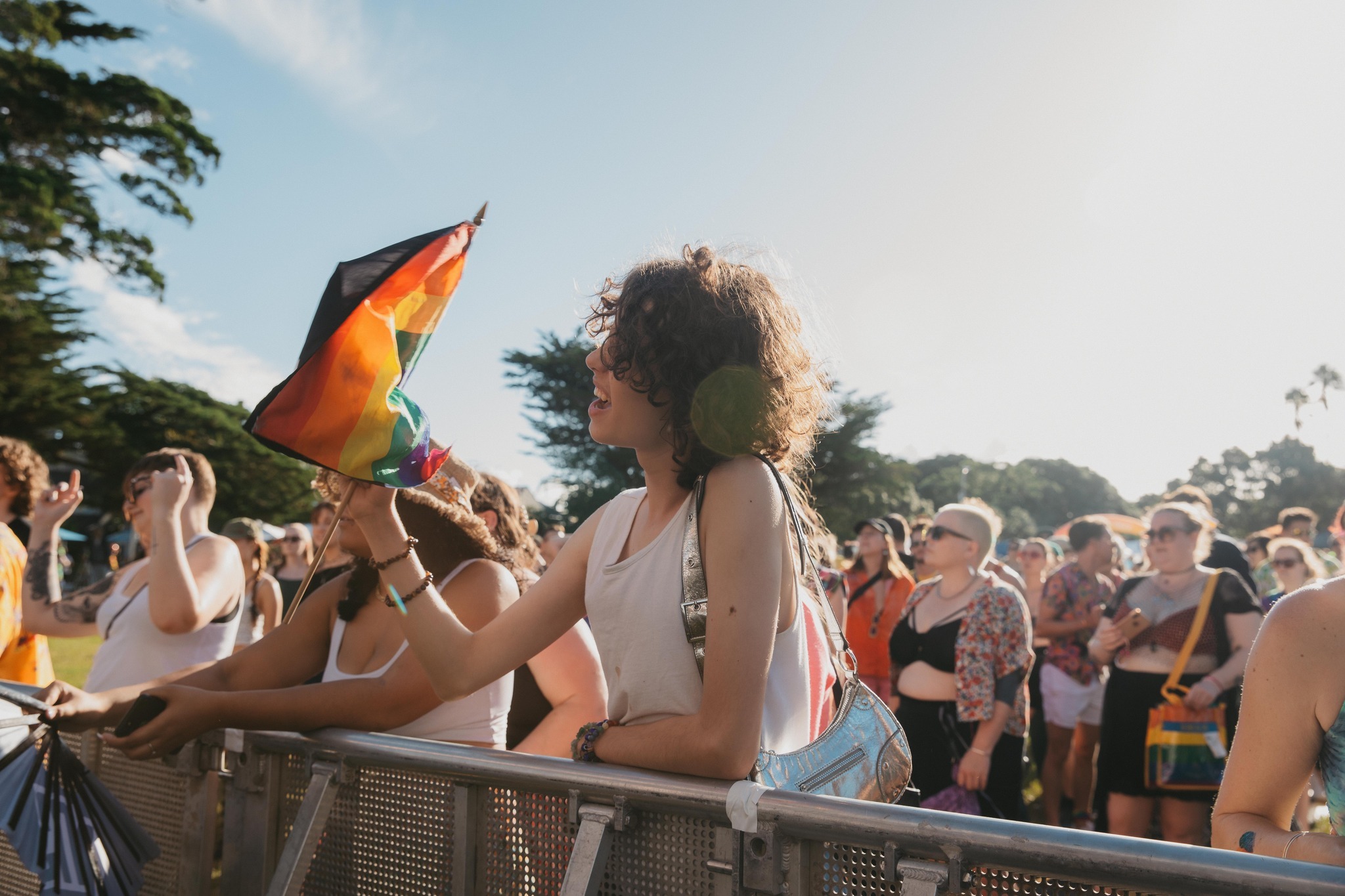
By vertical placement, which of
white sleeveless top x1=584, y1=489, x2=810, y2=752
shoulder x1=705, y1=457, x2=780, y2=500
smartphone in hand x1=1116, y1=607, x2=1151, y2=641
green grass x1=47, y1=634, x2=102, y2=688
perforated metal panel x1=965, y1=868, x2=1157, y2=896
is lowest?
green grass x1=47, y1=634, x2=102, y2=688

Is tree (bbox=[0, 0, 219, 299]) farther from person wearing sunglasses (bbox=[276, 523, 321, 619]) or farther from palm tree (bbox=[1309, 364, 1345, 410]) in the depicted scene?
palm tree (bbox=[1309, 364, 1345, 410])

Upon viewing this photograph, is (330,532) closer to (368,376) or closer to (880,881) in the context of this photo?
(368,376)

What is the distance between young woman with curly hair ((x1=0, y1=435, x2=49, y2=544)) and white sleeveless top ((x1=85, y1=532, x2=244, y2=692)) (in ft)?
4.44

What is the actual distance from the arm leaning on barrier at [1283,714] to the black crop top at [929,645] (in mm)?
3175

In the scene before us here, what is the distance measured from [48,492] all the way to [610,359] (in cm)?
409

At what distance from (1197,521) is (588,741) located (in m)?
4.36

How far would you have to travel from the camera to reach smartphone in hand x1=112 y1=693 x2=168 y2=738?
1982 millimetres

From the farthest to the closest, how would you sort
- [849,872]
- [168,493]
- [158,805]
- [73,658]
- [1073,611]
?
[73,658] → [1073,611] → [168,493] → [158,805] → [849,872]

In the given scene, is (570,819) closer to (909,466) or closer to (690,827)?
(690,827)

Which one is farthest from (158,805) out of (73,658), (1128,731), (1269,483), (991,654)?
(1269,483)

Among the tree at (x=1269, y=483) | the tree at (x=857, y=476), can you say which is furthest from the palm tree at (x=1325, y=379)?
the tree at (x=857, y=476)

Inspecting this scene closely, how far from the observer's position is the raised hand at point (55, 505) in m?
4.44

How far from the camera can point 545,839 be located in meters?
1.70

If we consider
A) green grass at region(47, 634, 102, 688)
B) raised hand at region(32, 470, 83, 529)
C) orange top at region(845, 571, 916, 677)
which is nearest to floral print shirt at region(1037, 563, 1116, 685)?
orange top at region(845, 571, 916, 677)
